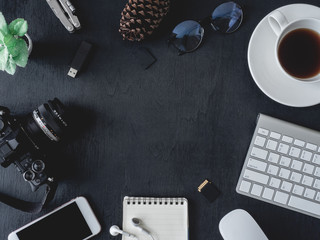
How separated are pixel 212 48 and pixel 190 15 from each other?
94 mm

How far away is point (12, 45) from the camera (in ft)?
2.21

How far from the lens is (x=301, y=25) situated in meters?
0.70

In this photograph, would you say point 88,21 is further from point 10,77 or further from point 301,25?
point 301,25

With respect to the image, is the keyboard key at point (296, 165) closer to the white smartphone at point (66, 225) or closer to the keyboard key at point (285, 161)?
the keyboard key at point (285, 161)

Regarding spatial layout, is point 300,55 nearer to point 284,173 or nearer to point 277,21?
point 277,21

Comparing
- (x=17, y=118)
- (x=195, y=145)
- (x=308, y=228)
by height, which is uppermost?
(x=17, y=118)

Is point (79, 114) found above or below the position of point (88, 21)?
below

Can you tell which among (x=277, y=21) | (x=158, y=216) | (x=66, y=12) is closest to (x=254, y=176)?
(x=158, y=216)

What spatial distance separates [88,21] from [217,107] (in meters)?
0.37

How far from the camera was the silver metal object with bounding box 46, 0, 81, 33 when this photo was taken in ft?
2.50

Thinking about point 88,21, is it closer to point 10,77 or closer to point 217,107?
point 10,77

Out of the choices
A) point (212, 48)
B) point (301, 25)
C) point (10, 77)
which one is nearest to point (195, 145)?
point (212, 48)

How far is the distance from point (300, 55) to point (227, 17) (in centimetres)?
19

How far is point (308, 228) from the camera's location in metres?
0.76
